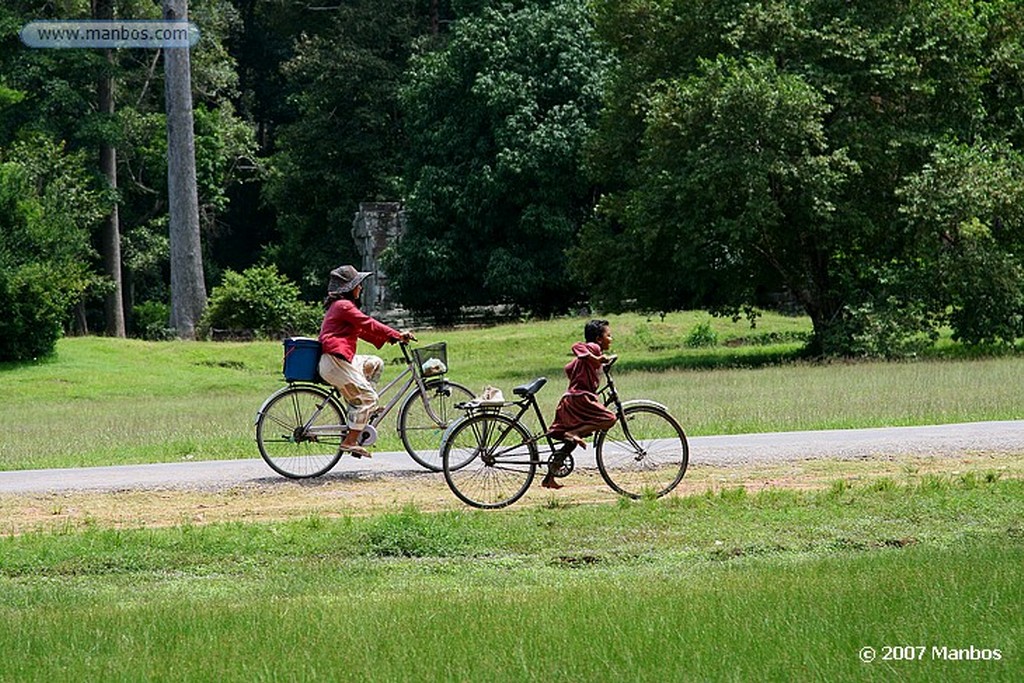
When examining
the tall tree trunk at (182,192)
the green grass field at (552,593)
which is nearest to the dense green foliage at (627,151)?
the tall tree trunk at (182,192)

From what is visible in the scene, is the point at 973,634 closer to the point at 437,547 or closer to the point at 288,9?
the point at 437,547

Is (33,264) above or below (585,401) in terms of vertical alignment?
above

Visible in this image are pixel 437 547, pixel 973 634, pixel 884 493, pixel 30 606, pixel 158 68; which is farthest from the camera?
pixel 158 68

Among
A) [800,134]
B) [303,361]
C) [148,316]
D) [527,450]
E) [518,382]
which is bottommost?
[518,382]

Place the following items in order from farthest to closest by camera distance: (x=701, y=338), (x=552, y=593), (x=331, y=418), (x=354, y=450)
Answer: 1. (x=701, y=338)
2. (x=331, y=418)
3. (x=354, y=450)
4. (x=552, y=593)

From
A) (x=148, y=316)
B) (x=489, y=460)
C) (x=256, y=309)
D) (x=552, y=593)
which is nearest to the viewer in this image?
(x=552, y=593)

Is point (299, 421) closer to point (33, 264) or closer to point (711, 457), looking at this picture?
point (711, 457)

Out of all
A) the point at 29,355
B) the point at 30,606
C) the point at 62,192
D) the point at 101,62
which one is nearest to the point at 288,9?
the point at 101,62

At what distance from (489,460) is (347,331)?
230cm

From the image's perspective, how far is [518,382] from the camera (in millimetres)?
35094

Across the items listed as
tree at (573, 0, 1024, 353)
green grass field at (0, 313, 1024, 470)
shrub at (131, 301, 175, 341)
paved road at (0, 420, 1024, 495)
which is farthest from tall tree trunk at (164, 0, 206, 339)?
paved road at (0, 420, 1024, 495)

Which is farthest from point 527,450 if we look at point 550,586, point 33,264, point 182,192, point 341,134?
point 341,134

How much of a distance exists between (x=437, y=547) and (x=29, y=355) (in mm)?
31201

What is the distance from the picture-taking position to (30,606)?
10367mm
